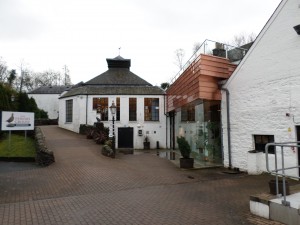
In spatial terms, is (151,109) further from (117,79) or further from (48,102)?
(48,102)

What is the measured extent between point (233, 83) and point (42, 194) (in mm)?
10158

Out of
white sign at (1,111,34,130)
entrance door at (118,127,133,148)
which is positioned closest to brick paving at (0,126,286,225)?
white sign at (1,111,34,130)

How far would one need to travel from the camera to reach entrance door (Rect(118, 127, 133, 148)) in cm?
2811

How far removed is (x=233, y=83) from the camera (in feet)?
44.9

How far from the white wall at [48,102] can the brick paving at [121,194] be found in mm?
40388

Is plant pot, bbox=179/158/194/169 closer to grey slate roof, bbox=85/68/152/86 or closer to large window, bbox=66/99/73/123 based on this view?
grey slate roof, bbox=85/68/152/86

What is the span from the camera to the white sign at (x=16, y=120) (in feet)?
57.4

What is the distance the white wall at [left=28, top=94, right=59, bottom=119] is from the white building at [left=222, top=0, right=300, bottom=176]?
148 ft

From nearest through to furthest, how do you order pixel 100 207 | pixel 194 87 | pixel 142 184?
pixel 100 207, pixel 142 184, pixel 194 87

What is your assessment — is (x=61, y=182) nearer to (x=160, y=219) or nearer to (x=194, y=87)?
(x=160, y=219)

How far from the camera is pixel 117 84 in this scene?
31438mm

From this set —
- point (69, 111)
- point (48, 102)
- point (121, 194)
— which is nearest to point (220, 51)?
point (121, 194)

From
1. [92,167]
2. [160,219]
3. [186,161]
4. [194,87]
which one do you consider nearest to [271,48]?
[194,87]

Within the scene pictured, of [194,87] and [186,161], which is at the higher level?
[194,87]
